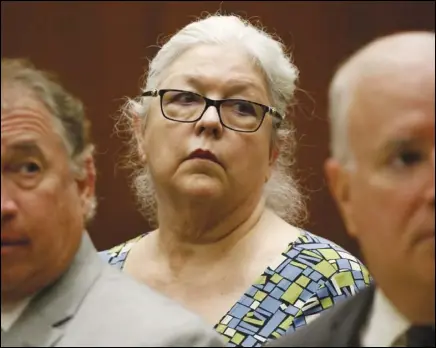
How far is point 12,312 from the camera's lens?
4.69 feet

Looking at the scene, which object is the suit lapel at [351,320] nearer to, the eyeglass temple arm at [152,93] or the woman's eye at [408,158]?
the woman's eye at [408,158]

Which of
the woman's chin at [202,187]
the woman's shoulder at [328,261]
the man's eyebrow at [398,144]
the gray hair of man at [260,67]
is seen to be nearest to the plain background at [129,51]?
the gray hair of man at [260,67]

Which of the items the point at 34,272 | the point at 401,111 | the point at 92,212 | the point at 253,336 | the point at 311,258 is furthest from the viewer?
the point at 311,258

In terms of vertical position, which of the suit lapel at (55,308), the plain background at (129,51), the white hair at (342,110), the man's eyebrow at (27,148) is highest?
the plain background at (129,51)

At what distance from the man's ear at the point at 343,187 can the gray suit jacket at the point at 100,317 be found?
0.23m

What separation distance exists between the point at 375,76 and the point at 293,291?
65 cm

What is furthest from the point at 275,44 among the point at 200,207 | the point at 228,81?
the point at 200,207

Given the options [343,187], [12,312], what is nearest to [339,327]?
[343,187]

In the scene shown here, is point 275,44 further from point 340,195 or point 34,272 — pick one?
point 34,272

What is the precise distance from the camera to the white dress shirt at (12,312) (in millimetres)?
1420

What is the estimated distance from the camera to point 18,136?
137 centimetres

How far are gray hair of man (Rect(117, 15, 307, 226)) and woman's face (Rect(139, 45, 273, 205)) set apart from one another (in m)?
0.02

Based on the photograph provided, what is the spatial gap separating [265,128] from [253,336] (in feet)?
1.24

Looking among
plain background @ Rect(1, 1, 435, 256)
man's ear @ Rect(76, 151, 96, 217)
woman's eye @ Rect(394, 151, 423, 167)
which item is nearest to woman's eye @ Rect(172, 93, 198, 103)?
man's ear @ Rect(76, 151, 96, 217)
